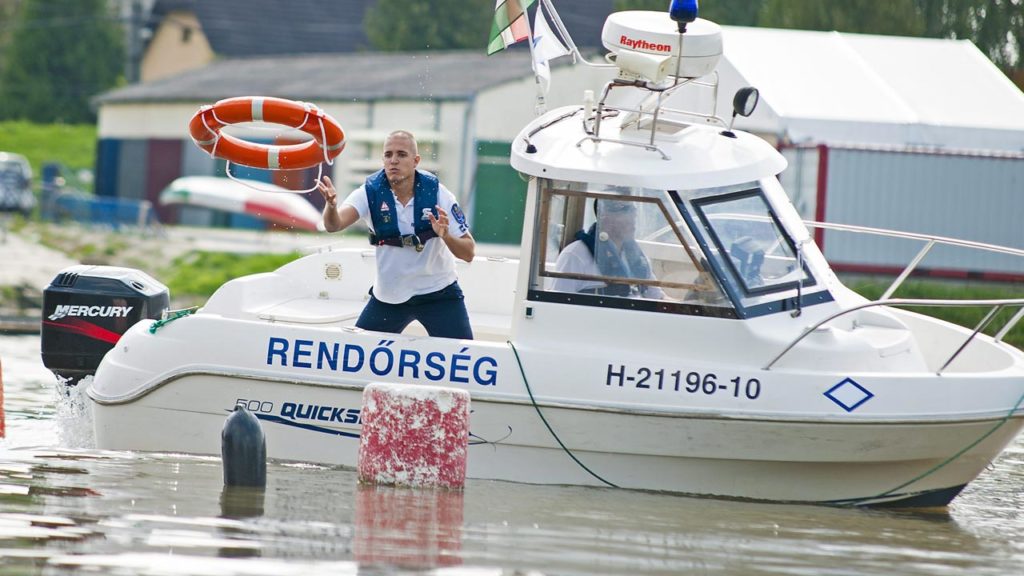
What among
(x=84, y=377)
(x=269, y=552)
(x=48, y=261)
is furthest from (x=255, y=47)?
(x=269, y=552)

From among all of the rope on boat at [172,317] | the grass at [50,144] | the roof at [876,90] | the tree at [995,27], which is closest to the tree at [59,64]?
the grass at [50,144]

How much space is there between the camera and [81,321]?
9.45 meters

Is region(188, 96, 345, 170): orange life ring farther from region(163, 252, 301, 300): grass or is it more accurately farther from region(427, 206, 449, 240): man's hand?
region(163, 252, 301, 300): grass

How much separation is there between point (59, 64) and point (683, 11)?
45.5 meters

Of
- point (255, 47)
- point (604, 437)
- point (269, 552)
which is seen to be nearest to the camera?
point (269, 552)

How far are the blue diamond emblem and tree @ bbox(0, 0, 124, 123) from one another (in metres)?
45.1

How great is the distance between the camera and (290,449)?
8500 millimetres

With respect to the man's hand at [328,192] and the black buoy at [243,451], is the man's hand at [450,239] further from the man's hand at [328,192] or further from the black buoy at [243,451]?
the black buoy at [243,451]

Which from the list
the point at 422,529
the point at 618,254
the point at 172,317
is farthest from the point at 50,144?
the point at 422,529

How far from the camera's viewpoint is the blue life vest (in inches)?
332

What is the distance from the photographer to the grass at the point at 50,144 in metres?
45.4

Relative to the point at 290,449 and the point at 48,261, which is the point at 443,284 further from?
the point at 48,261

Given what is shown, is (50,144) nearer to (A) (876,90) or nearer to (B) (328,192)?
(A) (876,90)

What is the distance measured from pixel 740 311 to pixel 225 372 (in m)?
2.78
